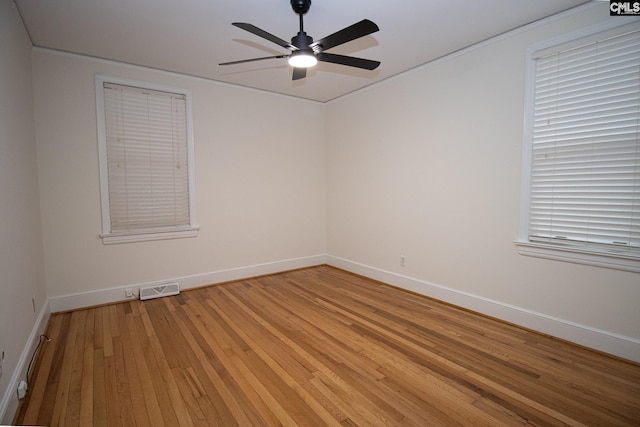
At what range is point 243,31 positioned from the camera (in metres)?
2.87

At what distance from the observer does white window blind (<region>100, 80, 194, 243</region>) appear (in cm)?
360

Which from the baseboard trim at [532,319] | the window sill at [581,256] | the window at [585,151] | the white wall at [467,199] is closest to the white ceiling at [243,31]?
the white wall at [467,199]

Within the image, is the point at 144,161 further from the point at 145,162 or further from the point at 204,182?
the point at 204,182

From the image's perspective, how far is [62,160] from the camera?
333 cm

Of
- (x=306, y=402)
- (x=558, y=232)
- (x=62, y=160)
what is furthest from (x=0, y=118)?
(x=558, y=232)

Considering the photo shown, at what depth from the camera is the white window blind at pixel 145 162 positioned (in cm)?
360

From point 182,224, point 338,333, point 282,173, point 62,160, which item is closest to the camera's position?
point 338,333

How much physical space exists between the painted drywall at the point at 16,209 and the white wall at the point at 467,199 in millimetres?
3776

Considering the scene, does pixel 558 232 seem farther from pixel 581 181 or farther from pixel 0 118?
pixel 0 118

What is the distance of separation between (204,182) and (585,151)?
13.8 feet

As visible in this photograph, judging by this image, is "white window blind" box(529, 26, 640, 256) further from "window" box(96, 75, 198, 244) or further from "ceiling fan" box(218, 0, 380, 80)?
"window" box(96, 75, 198, 244)

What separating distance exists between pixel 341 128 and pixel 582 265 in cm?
359

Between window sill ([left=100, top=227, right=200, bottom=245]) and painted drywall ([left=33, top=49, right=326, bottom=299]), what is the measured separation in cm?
7

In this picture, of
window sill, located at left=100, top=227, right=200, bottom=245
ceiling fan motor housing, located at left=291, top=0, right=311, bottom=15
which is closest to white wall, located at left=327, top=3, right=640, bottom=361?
ceiling fan motor housing, located at left=291, top=0, right=311, bottom=15
